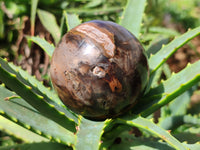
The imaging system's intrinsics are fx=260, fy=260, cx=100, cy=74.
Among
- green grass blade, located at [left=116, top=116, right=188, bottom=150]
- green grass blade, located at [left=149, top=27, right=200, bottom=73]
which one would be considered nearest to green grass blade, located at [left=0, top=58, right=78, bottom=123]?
green grass blade, located at [left=116, top=116, right=188, bottom=150]

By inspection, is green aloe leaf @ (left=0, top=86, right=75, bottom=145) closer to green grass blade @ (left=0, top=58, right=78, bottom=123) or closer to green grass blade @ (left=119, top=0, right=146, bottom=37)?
green grass blade @ (left=0, top=58, right=78, bottom=123)

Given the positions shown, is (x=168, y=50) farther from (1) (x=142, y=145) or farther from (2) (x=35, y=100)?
(2) (x=35, y=100)

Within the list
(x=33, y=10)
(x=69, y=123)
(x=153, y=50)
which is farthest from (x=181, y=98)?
(x=33, y=10)

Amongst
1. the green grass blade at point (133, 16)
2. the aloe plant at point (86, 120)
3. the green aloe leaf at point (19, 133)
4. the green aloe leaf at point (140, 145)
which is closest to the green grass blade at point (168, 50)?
Result: the aloe plant at point (86, 120)

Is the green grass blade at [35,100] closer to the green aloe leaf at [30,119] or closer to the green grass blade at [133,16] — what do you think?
the green aloe leaf at [30,119]

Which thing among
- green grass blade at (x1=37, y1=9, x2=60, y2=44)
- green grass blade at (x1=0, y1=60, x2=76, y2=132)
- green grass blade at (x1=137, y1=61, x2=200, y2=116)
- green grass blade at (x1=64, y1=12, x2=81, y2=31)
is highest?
green grass blade at (x1=37, y1=9, x2=60, y2=44)

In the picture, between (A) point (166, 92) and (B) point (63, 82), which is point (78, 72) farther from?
(A) point (166, 92)
